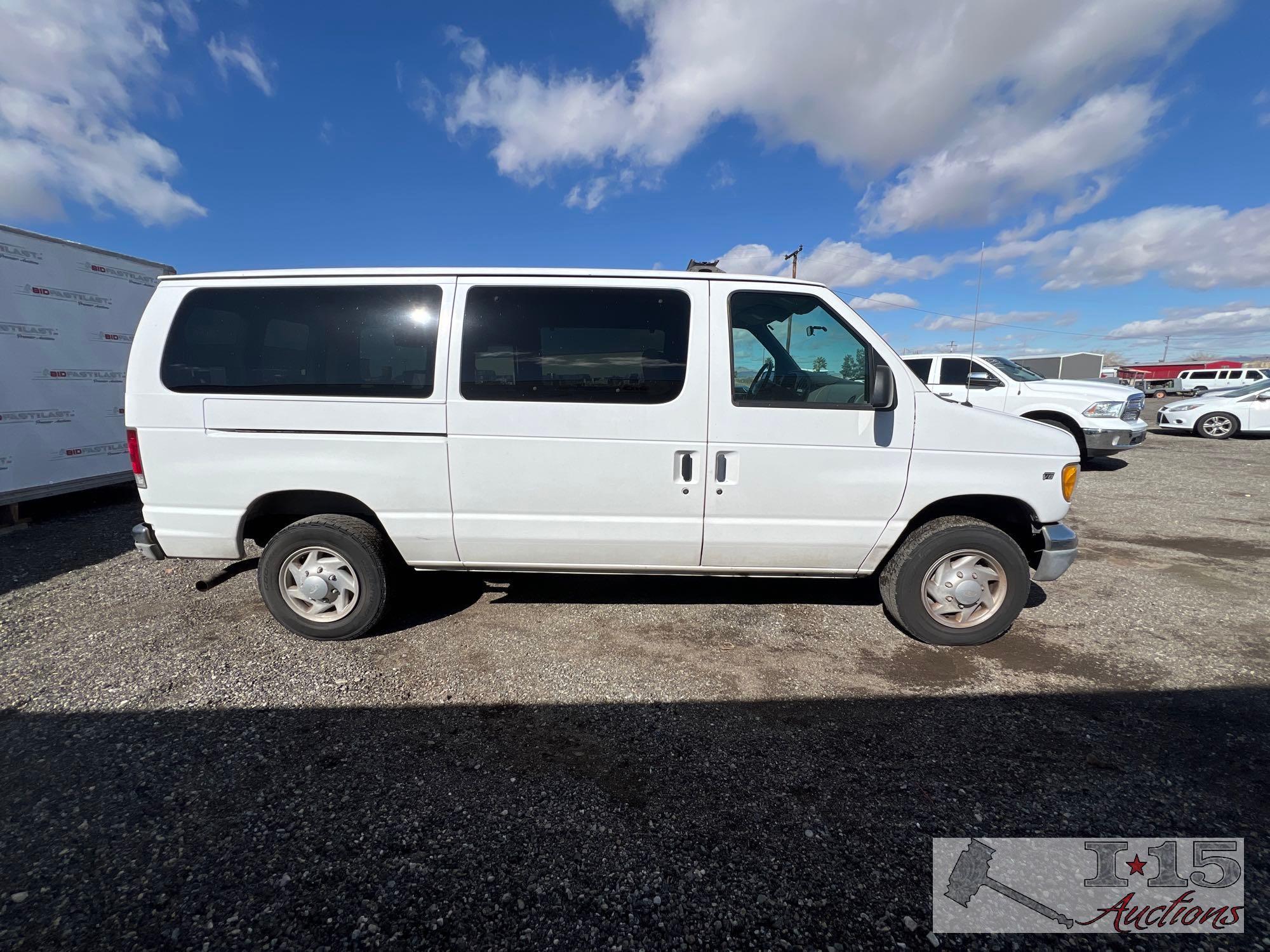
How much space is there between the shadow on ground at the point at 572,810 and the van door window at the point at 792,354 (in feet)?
5.52

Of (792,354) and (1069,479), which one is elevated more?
(792,354)

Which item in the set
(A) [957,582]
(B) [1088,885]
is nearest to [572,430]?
(A) [957,582]

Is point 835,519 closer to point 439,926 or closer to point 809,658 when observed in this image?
point 809,658

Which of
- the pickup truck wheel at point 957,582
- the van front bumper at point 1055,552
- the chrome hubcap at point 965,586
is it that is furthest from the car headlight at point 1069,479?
the chrome hubcap at point 965,586

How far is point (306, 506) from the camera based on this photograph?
3.43 metres

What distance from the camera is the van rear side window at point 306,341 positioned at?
318cm

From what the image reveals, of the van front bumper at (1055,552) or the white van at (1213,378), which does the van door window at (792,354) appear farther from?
the white van at (1213,378)

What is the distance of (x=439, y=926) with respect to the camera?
168cm

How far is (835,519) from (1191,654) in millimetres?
2348

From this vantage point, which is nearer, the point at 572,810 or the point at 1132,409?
the point at 572,810

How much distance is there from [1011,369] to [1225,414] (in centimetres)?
858

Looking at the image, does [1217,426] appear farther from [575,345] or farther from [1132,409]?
[575,345]

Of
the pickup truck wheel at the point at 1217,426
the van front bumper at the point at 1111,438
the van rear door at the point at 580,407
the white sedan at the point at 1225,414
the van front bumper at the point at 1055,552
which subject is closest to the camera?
the van rear door at the point at 580,407

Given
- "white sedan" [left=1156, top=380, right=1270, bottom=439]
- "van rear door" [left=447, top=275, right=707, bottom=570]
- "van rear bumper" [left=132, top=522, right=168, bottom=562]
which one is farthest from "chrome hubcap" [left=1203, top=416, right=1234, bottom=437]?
"van rear bumper" [left=132, top=522, right=168, bottom=562]
